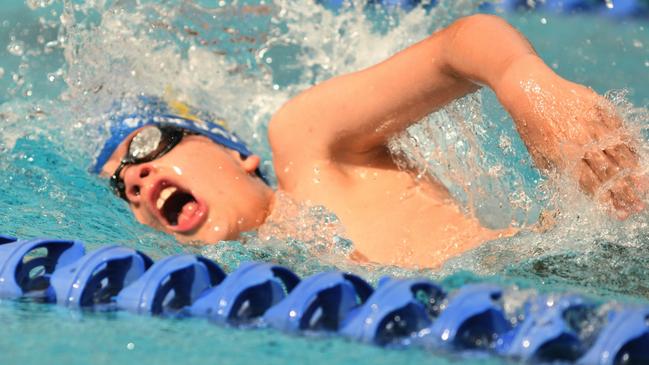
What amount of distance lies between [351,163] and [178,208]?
1.40 ft

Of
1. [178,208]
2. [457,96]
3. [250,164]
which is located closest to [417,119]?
[457,96]

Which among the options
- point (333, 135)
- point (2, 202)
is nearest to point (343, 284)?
point (333, 135)

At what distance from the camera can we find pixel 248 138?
305cm

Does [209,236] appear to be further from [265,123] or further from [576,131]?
[265,123]

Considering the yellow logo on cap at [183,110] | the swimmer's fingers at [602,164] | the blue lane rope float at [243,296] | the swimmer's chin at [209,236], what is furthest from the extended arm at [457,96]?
the blue lane rope float at [243,296]

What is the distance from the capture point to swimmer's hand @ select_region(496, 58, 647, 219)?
1499 mm

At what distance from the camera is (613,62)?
3824 mm

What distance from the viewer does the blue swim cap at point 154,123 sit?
7.45ft

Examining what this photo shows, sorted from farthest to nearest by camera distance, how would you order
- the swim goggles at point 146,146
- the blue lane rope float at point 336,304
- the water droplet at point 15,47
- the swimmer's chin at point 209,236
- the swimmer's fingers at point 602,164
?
the water droplet at point 15,47 < the swim goggles at point 146,146 < the swimmer's chin at point 209,236 < the swimmer's fingers at point 602,164 < the blue lane rope float at point 336,304

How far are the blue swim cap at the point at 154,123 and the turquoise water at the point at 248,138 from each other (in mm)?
165

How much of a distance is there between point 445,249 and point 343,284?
562 millimetres

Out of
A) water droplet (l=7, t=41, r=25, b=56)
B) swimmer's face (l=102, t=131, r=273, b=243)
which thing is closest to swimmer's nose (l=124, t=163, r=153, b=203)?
swimmer's face (l=102, t=131, r=273, b=243)

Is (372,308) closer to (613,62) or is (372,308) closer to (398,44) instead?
(398,44)

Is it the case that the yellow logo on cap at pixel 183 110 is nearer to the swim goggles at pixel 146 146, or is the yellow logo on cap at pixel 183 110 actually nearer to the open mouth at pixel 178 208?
the swim goggles at pixel 146 146
